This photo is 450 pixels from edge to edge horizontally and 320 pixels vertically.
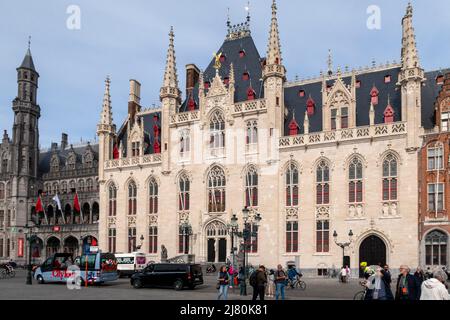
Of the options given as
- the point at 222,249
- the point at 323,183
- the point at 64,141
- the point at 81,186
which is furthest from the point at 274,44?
the point at 64,141

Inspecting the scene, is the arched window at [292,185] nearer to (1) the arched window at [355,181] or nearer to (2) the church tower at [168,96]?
(1) the arched window at [355,181]

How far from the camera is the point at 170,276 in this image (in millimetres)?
33344

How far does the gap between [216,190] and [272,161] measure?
6.91 metres

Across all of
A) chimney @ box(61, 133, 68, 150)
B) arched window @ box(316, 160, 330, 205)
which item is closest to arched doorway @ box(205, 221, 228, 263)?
arched window @ box(316, 160, 330, 205)

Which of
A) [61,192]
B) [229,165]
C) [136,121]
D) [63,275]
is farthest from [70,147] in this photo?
[63,275]

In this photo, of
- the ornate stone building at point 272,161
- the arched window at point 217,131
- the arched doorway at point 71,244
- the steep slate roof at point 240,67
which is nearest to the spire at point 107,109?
the ornate stone building at point 272,161

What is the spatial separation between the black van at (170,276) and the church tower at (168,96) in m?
22.7

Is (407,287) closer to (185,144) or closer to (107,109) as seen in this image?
(185,144)

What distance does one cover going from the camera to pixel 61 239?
231 ft

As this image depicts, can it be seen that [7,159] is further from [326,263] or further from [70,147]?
[326,263]

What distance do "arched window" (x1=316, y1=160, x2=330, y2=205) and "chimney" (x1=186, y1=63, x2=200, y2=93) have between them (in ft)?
62.6

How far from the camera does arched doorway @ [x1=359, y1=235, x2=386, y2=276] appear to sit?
44219 mm

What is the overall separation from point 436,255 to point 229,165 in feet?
67.5

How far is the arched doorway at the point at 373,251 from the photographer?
44219 mm
